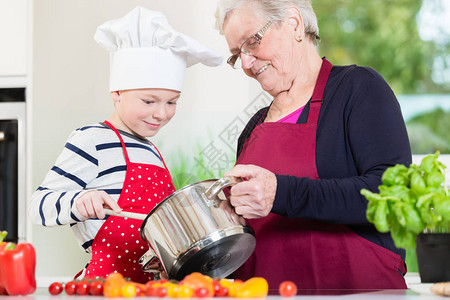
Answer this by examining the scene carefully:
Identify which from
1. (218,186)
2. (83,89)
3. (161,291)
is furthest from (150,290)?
(83,89)

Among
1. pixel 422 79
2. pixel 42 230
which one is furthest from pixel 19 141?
pixel 422 79

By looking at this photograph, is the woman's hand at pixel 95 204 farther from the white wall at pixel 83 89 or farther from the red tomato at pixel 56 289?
the white wall at pixel 83 89

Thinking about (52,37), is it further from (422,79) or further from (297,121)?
(422,79)

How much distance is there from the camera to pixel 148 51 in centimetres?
140

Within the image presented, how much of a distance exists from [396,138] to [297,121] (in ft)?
0.76

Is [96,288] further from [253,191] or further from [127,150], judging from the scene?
[127,150]

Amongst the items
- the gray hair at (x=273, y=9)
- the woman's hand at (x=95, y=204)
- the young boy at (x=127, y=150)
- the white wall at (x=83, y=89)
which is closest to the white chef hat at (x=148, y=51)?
the young boy at (x=127, y=150)

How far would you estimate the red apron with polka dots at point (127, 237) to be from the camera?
1.26 metres

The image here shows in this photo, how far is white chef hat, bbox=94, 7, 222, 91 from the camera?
1.37 meters

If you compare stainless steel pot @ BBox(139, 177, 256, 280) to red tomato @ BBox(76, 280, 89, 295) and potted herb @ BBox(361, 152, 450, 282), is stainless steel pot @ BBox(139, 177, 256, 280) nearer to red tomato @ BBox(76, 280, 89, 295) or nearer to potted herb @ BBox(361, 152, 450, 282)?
red tomato @ BBox(76, 280, 89, 295)

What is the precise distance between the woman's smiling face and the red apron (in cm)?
9

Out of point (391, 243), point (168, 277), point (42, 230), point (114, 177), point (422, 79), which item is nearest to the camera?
point (168, 277)

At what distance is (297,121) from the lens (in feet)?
4.04

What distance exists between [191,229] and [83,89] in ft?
4.17
